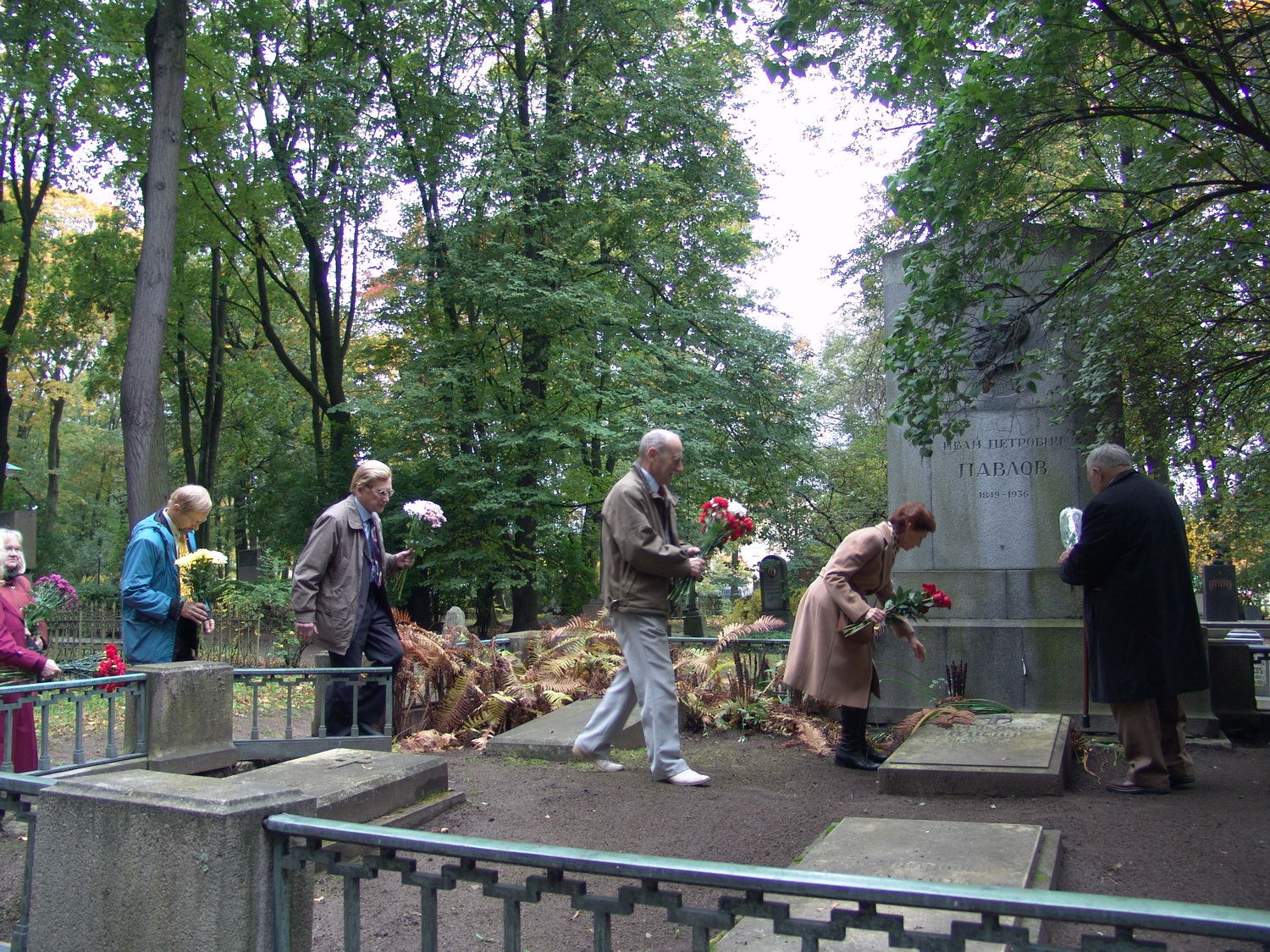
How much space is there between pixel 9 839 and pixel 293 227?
20042 millimetres

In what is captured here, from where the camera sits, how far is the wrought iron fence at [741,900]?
1.61 m

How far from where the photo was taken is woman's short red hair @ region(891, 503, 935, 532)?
19.4ft

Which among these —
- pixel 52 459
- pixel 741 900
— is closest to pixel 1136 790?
pixel 741 900

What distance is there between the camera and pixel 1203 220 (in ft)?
25.3

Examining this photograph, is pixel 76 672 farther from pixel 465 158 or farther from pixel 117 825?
pixel 465 158

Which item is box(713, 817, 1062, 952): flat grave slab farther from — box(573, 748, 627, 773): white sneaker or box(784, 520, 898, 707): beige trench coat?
box(573, 748, 627, 773): white sneaker

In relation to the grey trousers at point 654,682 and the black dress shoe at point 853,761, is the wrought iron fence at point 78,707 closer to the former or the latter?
the grey trousers at point 654,682

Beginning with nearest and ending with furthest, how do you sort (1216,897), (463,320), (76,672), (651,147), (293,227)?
(1216,897) < (76,672) < (651,147) < (463,320) < (293,227)

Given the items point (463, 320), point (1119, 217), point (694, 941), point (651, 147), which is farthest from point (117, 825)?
point (463, 320)

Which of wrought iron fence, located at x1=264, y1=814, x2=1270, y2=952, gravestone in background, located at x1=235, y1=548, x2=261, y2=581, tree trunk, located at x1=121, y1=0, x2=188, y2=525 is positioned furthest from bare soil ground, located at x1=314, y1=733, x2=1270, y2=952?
gravestone in background, located at x1=235, y1=548, x2=261, y2=581

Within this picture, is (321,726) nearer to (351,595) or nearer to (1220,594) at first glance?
(351,595)

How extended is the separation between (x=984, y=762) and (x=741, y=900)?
12.8ft

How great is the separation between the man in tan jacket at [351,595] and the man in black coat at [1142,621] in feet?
14.1

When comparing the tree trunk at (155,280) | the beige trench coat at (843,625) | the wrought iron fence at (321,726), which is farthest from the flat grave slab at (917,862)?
the tree trunk at (155,280)
